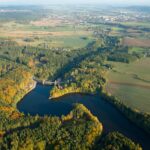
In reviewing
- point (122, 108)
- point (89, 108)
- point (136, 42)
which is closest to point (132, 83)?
point (122, 108)

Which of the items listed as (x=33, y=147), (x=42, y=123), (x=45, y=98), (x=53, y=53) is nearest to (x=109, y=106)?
(x=45, y=98)

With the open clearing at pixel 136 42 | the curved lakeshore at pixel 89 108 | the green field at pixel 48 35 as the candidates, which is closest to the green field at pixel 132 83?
the curved lakeshore at pixel 89 108

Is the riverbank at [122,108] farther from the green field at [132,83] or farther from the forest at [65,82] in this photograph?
the green field at [132,83]

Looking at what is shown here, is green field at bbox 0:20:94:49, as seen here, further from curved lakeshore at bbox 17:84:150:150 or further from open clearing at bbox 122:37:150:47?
curved lakeshore at bbox 17:84:150:150

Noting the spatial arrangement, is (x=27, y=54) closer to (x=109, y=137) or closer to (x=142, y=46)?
(x=142, y=46)

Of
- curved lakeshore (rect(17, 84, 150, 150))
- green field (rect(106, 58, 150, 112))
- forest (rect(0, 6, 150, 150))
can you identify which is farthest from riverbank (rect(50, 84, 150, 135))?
green field (rect(106, 58, 150, 112))
